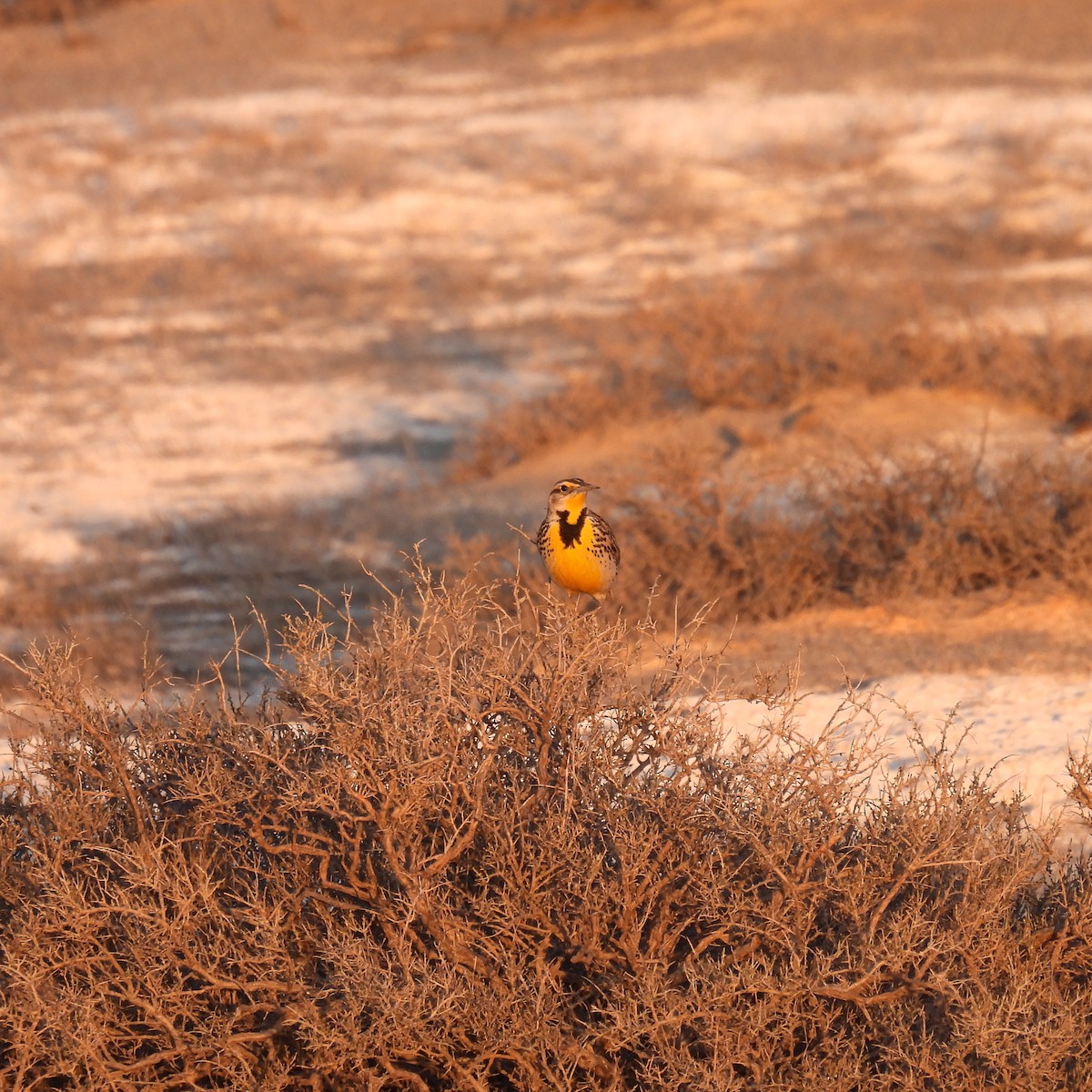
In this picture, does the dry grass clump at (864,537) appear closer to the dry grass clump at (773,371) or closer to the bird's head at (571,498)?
the bird's head at (571,498)

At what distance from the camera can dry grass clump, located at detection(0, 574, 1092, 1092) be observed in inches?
148

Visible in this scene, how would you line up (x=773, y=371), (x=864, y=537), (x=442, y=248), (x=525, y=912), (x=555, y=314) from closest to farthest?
(x=525, y=912) → (x=864, y=537) → (x=773, y=371) → (x=555, y=314) → (x=442, y=248)

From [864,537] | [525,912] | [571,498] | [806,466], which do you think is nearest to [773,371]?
[806,466]

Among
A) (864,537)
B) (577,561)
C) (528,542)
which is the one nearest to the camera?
(577,561)

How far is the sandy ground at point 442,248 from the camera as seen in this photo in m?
9.74

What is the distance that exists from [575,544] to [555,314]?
9.32m

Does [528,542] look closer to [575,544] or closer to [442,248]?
[575,544]

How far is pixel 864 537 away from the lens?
8.13m

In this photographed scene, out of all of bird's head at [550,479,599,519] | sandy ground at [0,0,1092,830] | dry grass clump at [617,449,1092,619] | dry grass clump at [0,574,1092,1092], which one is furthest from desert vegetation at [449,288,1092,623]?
dry grass clump at [0,574,1092,1092]

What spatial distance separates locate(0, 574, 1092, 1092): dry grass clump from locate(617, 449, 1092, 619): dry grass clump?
3.68 metres

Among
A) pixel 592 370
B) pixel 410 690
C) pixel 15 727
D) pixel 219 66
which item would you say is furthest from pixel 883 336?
pixel 219 66

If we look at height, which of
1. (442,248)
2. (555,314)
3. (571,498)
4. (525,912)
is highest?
(571,498)

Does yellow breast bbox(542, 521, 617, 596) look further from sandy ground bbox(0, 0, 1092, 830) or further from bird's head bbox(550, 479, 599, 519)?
sandy ground bbox(0, 0, 1092, 830)

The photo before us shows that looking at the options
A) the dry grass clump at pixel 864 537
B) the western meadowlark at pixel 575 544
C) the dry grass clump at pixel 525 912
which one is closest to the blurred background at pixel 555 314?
the dry grass clump at pixel 864 537
